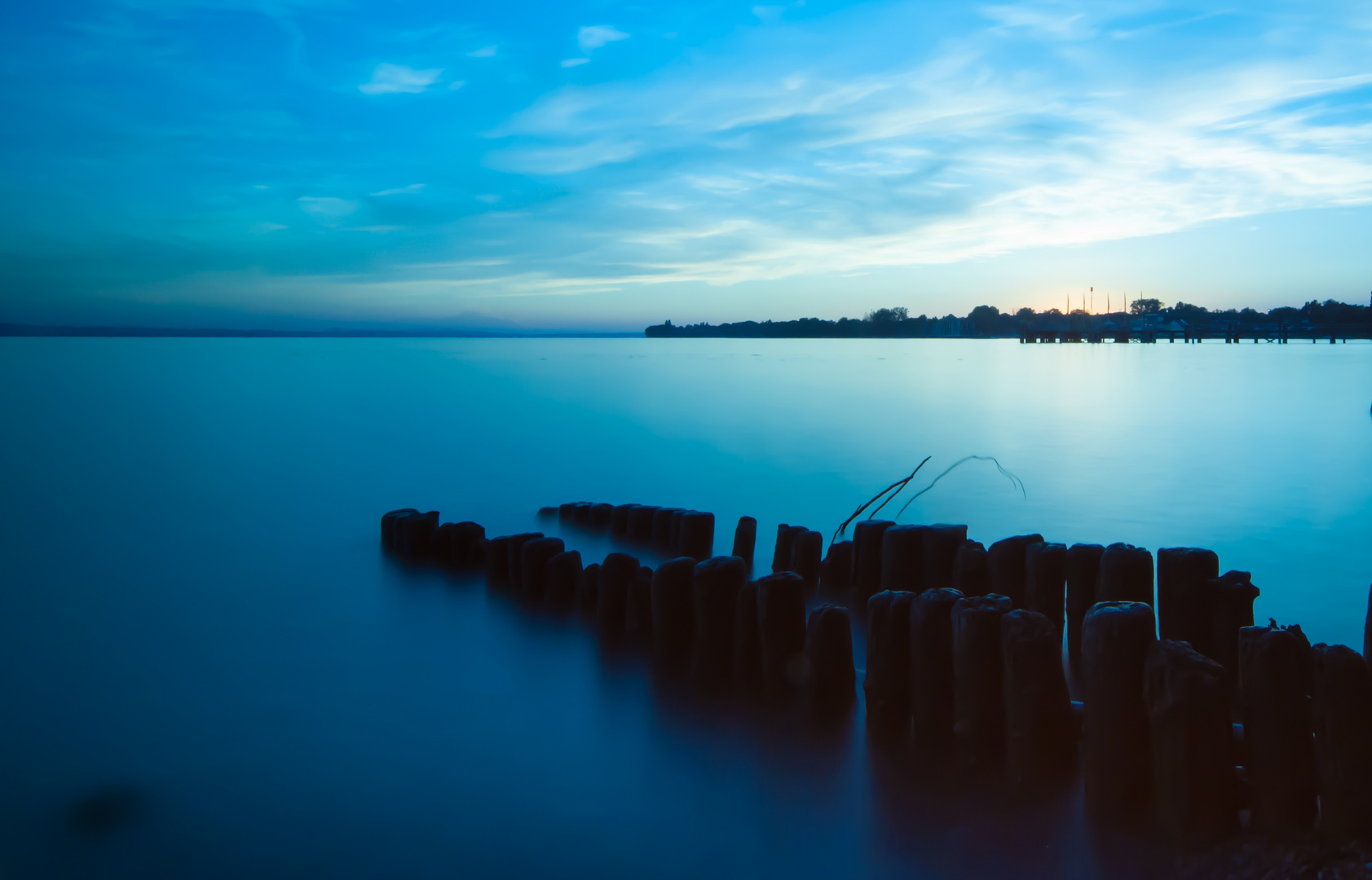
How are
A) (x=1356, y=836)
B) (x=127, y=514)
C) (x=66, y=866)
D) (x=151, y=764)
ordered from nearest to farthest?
(x=1356, y=836)
(x=66, y=866)
(x=151, y=764)
(x=127, y=514)

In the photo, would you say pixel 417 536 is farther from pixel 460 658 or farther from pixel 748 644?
pixel 748 644

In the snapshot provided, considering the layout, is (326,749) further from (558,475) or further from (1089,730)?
(558,475)

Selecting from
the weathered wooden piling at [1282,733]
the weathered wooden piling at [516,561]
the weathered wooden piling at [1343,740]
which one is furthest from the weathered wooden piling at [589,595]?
the weathered wooden piling at [1343,740]

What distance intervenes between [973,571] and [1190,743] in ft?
7.61

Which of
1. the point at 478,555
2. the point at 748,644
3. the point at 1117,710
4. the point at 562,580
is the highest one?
the point at 1117,710

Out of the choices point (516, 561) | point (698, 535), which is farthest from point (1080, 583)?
point (516, 561)

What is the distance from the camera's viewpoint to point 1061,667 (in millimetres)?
3533

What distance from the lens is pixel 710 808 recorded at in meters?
4.21

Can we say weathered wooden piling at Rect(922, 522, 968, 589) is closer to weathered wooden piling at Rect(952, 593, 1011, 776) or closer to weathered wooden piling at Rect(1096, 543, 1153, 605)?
weathered wooden piling at Rect(1096, 543, 1153, 605)

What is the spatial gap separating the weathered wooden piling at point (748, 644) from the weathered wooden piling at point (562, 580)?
7.40 ft

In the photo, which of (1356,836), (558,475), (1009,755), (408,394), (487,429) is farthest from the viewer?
(408,394)

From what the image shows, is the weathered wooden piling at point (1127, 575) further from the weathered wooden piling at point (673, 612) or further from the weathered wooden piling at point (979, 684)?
the weathered wooden piling at point (673, 612)

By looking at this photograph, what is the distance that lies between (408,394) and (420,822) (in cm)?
3560

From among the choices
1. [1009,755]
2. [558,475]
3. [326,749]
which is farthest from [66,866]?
[558,475]
